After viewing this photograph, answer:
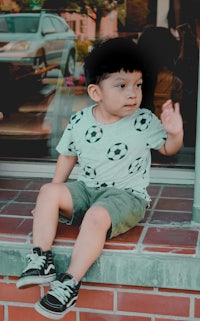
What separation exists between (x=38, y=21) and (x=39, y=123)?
127 centimetres

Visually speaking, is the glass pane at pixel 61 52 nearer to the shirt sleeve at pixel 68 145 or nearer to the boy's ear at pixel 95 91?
the shirt sleeve at pixel 68 145

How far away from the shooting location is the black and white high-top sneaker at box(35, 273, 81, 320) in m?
2.24

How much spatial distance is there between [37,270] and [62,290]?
15 centimetres

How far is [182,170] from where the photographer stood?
141 inches

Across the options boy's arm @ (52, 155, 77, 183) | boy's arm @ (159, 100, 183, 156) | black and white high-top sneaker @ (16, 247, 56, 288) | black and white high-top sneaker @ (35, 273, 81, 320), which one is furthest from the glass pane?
black and white high-top sneaker @ (35, 273, 81, 320)

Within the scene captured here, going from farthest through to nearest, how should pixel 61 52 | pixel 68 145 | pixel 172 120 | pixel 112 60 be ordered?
pixel 61 52, pixel 68 145, pixel 112 60, pixel 172 120

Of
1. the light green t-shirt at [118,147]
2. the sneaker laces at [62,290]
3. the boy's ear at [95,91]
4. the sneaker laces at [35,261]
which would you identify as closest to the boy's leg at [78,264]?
the sneaker laces at [62,290]

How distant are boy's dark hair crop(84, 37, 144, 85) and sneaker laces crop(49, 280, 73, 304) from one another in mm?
920

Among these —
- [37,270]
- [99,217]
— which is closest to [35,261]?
[37,270]

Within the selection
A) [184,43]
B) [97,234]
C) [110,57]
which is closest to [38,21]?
[184,43]

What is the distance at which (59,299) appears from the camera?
88.3 inches

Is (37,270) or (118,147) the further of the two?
(118,147)

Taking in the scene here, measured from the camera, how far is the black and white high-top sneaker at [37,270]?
91.7 inches

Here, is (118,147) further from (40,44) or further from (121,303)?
(40,44)
